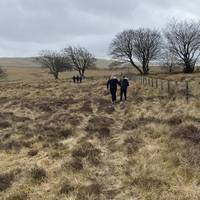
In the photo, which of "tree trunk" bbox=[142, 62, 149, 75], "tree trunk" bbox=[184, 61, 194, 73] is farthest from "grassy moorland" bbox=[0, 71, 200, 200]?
"tree trunk" bbox=[142, 62, 149, 75]

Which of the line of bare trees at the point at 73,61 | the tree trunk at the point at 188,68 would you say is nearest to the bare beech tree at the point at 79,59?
the line of bare trees at the point at 73,61

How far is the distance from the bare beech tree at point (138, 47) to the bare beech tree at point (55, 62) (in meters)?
15.1

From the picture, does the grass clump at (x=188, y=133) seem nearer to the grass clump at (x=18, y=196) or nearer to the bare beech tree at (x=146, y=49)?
the grass clump at (x=18, y=196)

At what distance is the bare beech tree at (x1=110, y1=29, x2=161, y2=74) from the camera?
6900 centimetres

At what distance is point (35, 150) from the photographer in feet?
30.2

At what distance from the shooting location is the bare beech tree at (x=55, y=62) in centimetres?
8138

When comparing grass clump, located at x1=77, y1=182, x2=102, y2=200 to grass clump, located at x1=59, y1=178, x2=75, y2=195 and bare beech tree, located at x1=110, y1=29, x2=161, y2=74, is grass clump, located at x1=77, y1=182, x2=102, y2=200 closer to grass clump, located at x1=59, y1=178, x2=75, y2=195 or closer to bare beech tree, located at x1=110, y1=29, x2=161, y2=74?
grass clump, located at x1=59, y1=178, x2=75, y2=195

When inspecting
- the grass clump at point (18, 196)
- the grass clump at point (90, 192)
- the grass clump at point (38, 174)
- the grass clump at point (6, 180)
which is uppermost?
the grass clump at point (90, 192)

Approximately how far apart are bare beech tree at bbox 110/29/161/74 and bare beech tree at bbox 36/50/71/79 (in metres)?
15.1

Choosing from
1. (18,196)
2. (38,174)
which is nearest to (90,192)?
(18,196)

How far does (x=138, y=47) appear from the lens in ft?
226

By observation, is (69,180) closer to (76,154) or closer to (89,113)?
(76,154)

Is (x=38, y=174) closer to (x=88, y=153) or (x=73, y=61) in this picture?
(x=88, y=153)

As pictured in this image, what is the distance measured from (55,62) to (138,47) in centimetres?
2276
